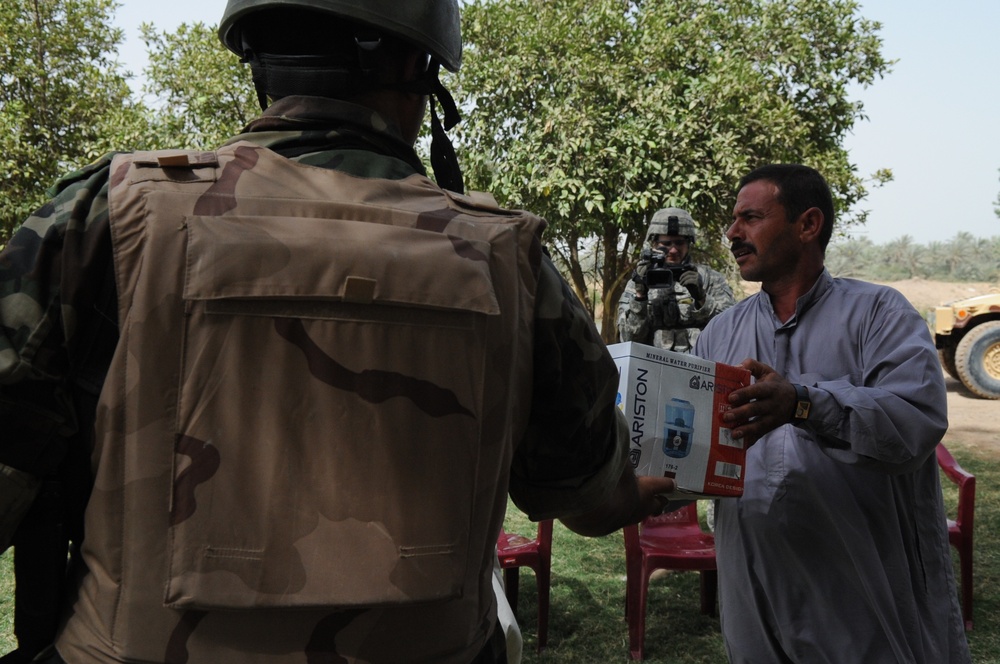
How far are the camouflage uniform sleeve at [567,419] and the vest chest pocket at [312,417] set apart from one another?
0.21 meters

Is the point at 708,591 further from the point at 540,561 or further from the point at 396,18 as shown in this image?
the point at 396,18

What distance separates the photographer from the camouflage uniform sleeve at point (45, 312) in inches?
47.8

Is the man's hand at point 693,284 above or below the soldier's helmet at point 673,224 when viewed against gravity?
below

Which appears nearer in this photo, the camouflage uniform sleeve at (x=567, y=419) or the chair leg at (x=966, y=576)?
the camouflage uniform sleeve at (x=567, y=419)

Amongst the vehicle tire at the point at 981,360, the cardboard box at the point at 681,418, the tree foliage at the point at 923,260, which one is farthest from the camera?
the tree foliage at the point at 923,260

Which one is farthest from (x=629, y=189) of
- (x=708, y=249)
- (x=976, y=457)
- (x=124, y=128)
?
Answer: (x=124, y=128)

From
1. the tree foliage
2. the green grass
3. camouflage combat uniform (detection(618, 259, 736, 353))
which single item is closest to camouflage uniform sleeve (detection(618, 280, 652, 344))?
camouflage combat uniform (detection(618, 259, 736, 353))

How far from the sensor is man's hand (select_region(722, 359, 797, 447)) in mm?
2338

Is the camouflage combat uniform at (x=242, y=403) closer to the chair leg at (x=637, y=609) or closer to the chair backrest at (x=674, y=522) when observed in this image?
the chair leg at (x=637, y=609)

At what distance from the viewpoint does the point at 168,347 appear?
1235mm

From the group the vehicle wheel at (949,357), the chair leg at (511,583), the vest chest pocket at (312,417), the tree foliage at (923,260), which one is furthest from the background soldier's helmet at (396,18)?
the tree foliage at (923,260)

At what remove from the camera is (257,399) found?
1253 millimetres

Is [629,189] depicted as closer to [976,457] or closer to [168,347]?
[976,457]

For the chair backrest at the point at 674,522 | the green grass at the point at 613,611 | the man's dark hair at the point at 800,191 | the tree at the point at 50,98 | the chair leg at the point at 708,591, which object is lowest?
the green grass at the point at 613,611
